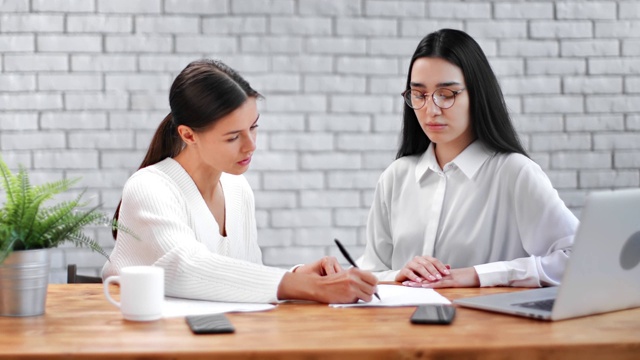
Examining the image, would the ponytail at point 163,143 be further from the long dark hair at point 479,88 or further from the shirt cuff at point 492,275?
the shirt cuff at point 492,275

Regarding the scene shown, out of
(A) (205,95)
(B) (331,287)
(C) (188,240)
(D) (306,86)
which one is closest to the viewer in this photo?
(B) (331,287)

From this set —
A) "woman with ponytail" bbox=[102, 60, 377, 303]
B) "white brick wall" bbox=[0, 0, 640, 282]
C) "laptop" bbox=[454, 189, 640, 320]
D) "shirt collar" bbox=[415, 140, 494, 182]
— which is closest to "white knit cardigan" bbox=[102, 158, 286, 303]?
"woman with ponytail" bbox=[102, 60, 377, 303]

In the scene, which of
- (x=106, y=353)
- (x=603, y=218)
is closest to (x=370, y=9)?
(x=603, y=218)

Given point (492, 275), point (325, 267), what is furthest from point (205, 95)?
point (492, 275)

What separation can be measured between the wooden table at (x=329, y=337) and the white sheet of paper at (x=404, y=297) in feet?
0.19

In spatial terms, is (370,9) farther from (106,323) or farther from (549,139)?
(106,323)

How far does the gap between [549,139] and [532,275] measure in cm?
177

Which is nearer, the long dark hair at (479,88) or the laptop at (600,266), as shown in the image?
the laptop at (600,266)

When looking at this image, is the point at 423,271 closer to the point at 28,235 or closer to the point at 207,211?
the point at 207,211

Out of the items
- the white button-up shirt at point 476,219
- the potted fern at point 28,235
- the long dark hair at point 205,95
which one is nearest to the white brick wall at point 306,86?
the white button-up shirt at point 476,219

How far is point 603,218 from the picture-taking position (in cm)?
165

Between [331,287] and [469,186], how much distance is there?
0.80 meters

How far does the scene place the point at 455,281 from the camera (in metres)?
2.23

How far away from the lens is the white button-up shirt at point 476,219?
7.71 feet
